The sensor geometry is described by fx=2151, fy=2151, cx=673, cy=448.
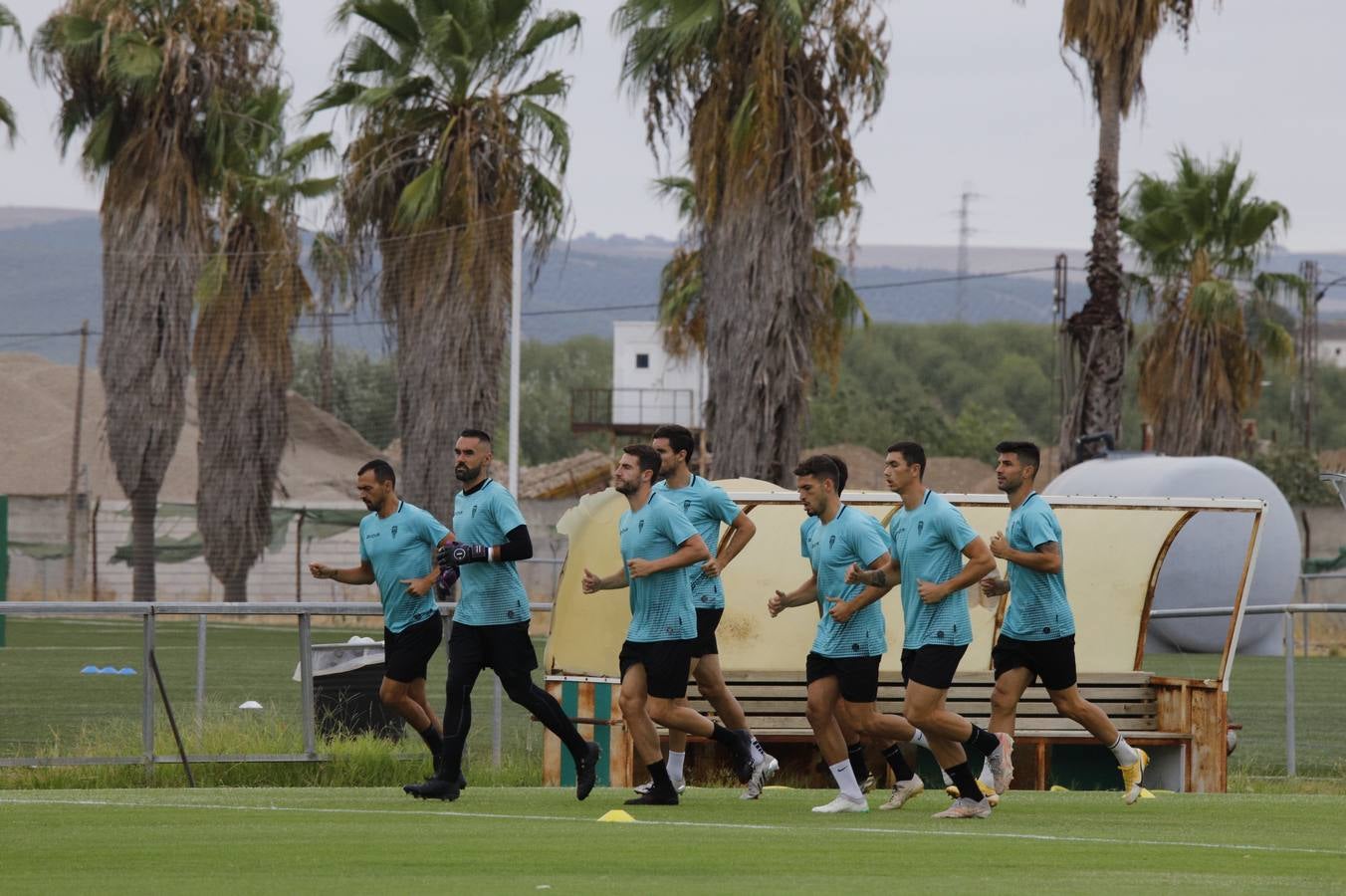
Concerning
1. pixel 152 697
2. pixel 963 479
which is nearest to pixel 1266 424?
pixel 963 479

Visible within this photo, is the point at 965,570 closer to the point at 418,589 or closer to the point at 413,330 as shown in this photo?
the point at 418,589

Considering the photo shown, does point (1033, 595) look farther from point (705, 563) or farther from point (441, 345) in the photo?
point (441, 345)

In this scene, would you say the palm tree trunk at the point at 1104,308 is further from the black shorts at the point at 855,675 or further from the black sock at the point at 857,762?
the black shorts at the point at 855,675

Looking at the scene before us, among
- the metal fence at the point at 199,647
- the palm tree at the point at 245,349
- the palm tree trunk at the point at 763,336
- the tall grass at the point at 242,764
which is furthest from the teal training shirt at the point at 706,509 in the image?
the palm tree at the point at 245,349

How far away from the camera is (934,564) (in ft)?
34.4

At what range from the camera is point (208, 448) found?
3900 cm

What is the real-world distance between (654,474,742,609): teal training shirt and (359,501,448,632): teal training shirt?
131 cm

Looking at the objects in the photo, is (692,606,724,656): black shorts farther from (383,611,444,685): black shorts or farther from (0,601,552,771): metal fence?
(0,601,552,771): metal fence

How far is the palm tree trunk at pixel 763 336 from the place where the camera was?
2803 centimetres

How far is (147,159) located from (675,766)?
29.1 meters

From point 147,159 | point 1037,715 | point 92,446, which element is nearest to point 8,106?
point 147,159

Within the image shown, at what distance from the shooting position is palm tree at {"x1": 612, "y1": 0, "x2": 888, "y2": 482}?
91.8 feet

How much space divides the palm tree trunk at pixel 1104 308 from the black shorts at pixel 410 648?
22189 millimetres

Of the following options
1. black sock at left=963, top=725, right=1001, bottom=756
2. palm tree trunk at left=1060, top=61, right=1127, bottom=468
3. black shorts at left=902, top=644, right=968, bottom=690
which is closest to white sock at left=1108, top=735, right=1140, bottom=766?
black sock at left=963, top=725, right=1001, bottom=756
